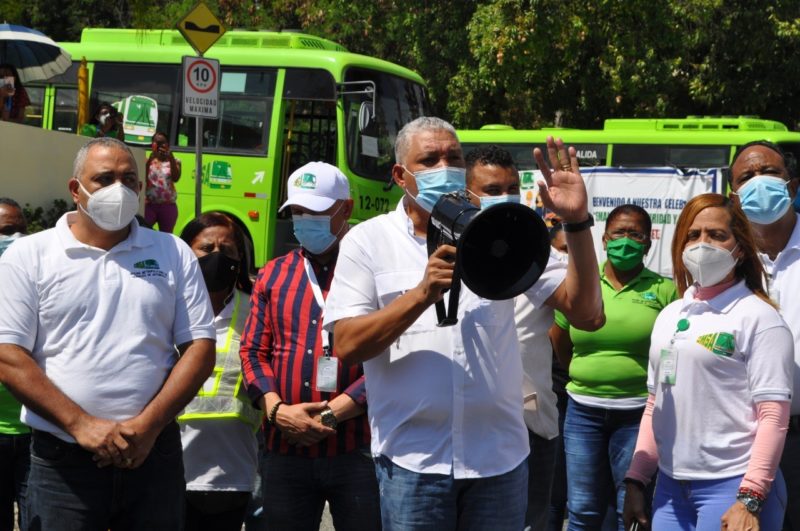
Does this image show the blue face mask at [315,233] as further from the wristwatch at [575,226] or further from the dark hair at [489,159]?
the wristwatch at [575,226]

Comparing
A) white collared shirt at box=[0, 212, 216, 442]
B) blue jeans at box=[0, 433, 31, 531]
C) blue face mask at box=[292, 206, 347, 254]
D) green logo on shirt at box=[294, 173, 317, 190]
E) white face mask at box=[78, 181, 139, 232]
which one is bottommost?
blue jeans at box=[0, 433, 31, 531]

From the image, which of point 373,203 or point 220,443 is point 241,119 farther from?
point 220,443

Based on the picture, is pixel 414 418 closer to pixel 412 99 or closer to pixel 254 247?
pixel 254 247

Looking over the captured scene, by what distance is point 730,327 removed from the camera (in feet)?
13.0

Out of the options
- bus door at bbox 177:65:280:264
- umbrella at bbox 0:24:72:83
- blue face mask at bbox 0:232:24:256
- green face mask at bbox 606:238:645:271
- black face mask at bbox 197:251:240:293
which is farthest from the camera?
bus door at bbox 177:65:280:264

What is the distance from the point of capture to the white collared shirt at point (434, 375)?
350 cm

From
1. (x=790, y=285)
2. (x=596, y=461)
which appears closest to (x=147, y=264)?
(x=790, y=285)

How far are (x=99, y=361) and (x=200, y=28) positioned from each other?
7.56 meters

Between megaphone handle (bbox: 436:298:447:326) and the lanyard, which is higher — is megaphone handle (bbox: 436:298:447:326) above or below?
above

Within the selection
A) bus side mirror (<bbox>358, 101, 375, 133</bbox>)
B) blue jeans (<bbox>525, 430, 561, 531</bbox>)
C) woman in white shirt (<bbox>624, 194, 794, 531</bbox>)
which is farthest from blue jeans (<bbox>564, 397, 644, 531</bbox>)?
bus side mirror (<bbox>358, 101, 375, 133</bbox>)

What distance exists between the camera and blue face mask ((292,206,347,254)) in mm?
4805

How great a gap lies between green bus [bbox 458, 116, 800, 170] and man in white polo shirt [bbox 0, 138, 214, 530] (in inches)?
537

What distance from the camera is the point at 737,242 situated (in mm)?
4148

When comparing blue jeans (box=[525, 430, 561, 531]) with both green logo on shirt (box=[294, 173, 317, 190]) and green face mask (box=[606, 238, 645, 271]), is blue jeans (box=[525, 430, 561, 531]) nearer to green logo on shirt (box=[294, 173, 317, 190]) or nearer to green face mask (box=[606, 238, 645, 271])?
green face mask (box=[606, 238, 645, 271])
